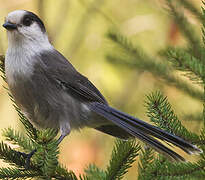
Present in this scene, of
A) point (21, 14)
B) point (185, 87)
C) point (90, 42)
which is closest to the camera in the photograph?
point (185, 87)

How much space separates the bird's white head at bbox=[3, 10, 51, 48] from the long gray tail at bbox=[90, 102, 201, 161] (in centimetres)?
59

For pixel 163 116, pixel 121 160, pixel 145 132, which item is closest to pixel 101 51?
pixel 145 132

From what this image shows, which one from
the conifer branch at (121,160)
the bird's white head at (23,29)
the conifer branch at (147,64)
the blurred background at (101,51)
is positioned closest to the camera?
the conifer branch at (121,160)

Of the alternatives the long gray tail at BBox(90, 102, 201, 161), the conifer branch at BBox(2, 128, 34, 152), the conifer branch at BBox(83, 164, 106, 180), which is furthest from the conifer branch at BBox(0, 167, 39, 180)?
the long gray tail at BBox(90, 102, 201, 161)

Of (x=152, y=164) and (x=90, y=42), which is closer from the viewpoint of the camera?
(x=152, y=164)

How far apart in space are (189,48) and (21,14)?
43.4 inches

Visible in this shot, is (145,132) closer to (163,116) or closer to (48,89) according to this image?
(163,116)

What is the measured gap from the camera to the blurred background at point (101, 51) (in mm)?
3469

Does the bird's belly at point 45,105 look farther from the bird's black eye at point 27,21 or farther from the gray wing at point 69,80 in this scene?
the bird's black eye at point 27,21

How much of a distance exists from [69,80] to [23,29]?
17.7 inches

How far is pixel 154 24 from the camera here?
4.26m

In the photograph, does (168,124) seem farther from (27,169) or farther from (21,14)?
(21,14)

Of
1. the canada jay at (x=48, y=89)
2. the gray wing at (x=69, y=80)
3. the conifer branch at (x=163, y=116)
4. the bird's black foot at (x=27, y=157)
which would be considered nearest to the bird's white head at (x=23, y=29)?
the canada jay at (x=48, y=89)

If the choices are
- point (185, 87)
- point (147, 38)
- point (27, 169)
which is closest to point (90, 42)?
point (147, 38)
